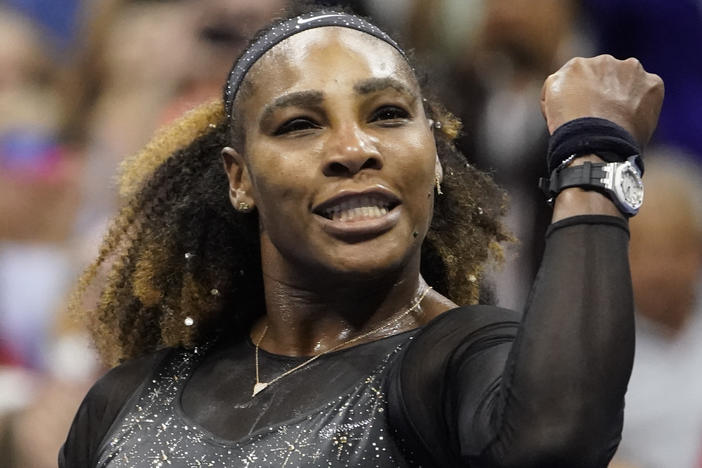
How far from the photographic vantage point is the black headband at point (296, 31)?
217 cm

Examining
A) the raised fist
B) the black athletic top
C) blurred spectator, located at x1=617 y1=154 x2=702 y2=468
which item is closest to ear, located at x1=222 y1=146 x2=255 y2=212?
the black athletic top

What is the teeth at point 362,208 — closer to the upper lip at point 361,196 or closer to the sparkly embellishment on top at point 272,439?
the upper lip at point 361,196

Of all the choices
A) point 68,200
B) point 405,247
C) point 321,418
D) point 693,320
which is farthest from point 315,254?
point 68,200

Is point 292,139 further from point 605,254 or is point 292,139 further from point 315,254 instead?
point 605,254

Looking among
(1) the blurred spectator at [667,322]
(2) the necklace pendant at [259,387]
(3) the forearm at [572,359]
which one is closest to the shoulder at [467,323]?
(3) the forearm at [572,359]

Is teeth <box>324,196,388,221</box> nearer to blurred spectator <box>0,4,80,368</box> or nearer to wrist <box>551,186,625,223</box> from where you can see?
wrist <box>551,186,625,223</box>

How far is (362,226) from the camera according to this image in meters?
1.95

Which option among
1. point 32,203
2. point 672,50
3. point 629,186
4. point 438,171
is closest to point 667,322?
point 672,50

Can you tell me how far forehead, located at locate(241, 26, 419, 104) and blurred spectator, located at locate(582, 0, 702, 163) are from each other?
1.47m

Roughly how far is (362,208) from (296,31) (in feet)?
1.28

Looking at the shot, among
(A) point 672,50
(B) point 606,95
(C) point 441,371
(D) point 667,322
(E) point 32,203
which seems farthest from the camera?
(E) point 32,203

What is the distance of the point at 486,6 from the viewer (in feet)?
12.1

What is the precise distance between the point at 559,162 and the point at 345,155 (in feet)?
1.40

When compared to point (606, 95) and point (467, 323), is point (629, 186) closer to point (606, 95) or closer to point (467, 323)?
point (606, 95)
